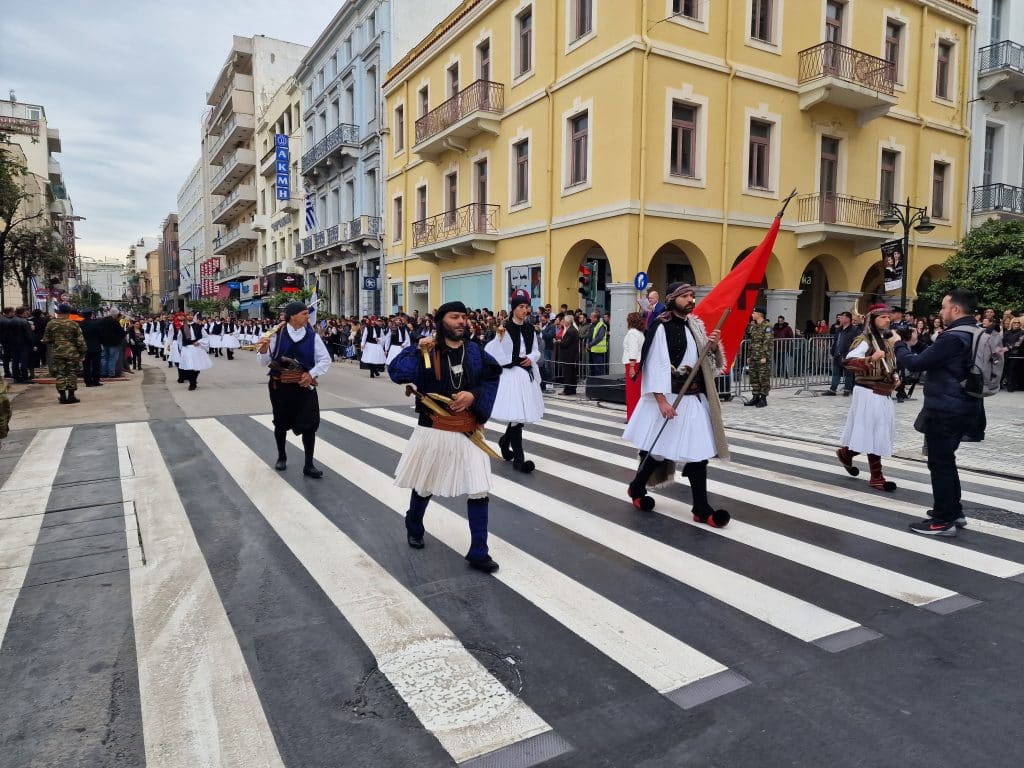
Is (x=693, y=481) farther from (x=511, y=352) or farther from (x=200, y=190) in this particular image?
(x=200, y=190)

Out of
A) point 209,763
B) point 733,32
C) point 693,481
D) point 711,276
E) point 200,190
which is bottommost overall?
point 209,763

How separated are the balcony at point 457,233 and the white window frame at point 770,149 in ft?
26.5

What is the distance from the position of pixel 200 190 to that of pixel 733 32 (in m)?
76.6

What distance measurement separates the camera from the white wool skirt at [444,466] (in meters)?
4.68

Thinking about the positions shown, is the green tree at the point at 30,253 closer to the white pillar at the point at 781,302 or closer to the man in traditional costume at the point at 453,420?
the man in traditional costume at the point at 453,420

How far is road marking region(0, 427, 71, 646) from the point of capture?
4453 mm

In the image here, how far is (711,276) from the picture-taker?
758 inches

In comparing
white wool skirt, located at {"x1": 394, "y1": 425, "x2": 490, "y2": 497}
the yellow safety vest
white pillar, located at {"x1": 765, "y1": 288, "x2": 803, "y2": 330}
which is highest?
white pillar, located at {"x1": 765, "y1": 288, "x2": 803, "y2": 330}

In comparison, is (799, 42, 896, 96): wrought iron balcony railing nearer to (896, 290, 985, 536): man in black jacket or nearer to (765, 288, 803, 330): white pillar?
(765, 288, 803, 330): white pillar

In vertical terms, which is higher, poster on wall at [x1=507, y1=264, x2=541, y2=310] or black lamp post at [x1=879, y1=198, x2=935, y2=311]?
black lamp post at [x1=879, y1=198, x2=935, y2=311]

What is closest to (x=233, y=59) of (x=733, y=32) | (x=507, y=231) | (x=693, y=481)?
(x=507, y=231)

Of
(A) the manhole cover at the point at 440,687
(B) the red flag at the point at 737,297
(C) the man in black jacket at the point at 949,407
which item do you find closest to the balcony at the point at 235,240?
(B) the red flag at the point at 737,297

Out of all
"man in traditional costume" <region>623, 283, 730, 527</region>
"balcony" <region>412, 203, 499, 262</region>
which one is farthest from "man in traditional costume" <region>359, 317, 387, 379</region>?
"man in traditional costume" <region>623, 283, 730, 527</region>

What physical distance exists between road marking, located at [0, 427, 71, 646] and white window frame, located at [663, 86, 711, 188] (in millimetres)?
15023
